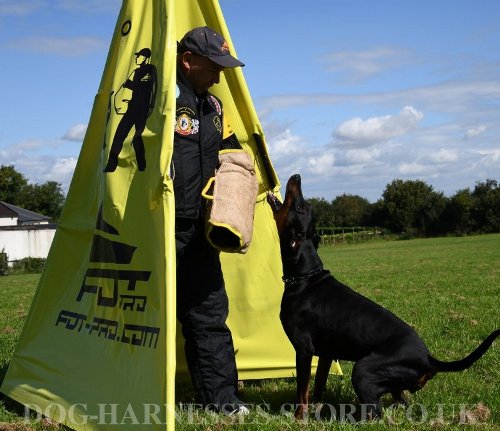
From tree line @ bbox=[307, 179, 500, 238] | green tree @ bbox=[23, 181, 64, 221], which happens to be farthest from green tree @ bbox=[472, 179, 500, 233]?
green tree @ bbox=[23, 181, 64, 221]

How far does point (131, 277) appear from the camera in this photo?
15.5 feet

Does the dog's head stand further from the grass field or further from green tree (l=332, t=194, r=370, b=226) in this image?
green tree (l=332, t=194, r=370, b=226)

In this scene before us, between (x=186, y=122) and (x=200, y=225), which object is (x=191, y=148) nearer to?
(x=186, y=122)

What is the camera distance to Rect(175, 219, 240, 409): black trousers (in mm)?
5195

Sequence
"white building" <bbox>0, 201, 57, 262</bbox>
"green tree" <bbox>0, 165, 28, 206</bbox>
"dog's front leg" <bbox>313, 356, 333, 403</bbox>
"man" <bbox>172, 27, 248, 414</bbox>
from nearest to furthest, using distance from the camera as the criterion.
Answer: "man" <bbox>172, 27, 248, 414</bbox> < "dog's front leg" <bbox>313, 356, 333, 403</bbox> < "white building" <bbox>0, 201, 57, 262</bbox> < "green tree" <bbox>0, 165, 28, 206</bbox>

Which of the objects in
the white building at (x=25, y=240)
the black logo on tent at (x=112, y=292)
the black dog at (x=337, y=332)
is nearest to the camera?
the black logo on tent at (x=112, y=292)

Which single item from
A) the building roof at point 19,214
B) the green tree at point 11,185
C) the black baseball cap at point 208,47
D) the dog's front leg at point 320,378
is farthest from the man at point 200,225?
the green tree at point 11,185

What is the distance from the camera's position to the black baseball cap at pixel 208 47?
504cm

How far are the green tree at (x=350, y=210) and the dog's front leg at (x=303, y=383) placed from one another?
3197 inches

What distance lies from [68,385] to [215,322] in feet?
3.89

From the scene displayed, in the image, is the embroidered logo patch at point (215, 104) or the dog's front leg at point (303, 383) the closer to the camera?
the dog's front leg at point (303, 383)

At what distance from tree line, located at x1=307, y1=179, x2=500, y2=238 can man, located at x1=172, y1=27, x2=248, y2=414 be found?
2666 inches

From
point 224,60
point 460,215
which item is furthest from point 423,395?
point 460,215

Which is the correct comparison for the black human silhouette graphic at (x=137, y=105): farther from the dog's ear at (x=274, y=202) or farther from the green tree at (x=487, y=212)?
the green tree at (x=487, y=212)
